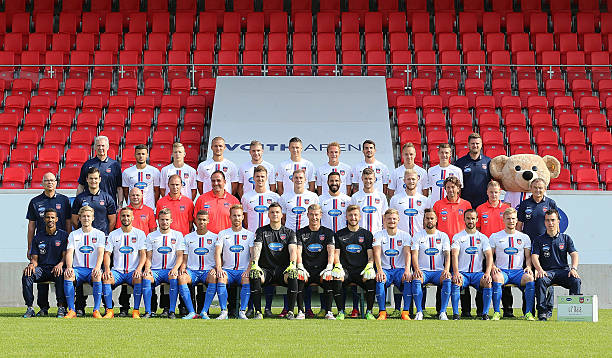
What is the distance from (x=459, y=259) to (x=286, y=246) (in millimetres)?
1746

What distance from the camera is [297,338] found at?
6.18 metres

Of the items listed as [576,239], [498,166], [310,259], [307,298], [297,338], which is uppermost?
[498,166]

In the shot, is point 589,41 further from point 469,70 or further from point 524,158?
point 524,158

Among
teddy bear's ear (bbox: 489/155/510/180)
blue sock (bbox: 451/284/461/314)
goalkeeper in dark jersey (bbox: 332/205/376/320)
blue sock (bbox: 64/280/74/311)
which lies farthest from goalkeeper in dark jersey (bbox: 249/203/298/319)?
teddy bear's ear (bbox: 489/155/510/180)

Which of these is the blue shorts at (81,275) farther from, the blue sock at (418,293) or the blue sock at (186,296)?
the blue sock at (418,293)

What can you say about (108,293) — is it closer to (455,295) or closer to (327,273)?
(327,273)

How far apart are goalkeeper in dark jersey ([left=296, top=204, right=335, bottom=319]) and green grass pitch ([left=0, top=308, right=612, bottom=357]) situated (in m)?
0.65

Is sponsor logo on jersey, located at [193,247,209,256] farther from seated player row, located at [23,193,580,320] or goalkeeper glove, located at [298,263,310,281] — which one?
goalkeeper glove, located at [298,263,310,281]

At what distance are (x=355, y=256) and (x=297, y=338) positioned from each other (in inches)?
103

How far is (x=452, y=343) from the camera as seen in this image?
5918 millimetres

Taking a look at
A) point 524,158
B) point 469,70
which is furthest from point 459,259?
point 469,70

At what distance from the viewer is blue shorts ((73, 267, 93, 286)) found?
8.61 meters

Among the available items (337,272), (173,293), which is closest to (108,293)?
(173,293)

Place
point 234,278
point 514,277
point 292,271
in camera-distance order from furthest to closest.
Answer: point 514,277
point 234,278
point 292,271
